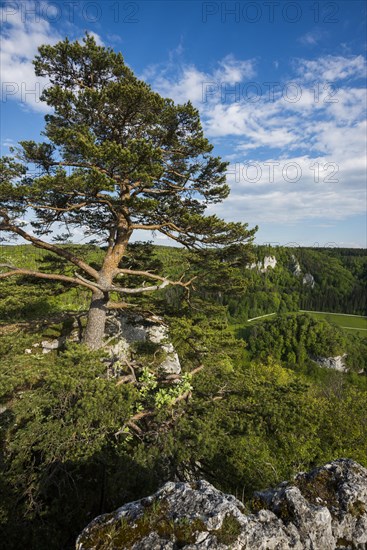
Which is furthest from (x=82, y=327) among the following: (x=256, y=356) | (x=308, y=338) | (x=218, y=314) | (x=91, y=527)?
(x=308, y=338)

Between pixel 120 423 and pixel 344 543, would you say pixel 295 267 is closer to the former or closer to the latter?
pixel 120 423

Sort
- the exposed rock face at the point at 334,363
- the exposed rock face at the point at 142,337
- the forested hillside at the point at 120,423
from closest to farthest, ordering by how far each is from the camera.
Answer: the forested hillside at the point at 120,423 < the exposed rock face at the point at 142,337 < the exposed rock face at the point at 334,363

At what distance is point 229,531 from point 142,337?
14.3m

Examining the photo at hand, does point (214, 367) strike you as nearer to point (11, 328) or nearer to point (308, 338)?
point (11, 328)

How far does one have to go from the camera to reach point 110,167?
30.3ft

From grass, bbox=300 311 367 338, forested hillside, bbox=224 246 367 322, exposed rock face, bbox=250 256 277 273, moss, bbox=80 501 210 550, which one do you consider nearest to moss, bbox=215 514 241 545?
moss, bbox=80 501 210 550

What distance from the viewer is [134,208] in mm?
9617

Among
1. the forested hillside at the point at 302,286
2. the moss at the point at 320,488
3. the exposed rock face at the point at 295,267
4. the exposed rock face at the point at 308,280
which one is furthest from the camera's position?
the exposed rock face at the point at 295,267

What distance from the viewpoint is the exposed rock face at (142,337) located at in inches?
487

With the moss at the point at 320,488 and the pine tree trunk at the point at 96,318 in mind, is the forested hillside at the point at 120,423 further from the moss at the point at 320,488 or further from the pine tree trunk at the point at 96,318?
the moss at the point at 320,488

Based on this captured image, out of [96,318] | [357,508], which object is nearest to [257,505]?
[357,508]

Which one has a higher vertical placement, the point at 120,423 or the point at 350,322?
the point at 120,423

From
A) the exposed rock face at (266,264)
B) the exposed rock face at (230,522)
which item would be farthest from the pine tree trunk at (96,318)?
the exposed rock face at (266,264)

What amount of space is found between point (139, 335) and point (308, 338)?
308 feet
